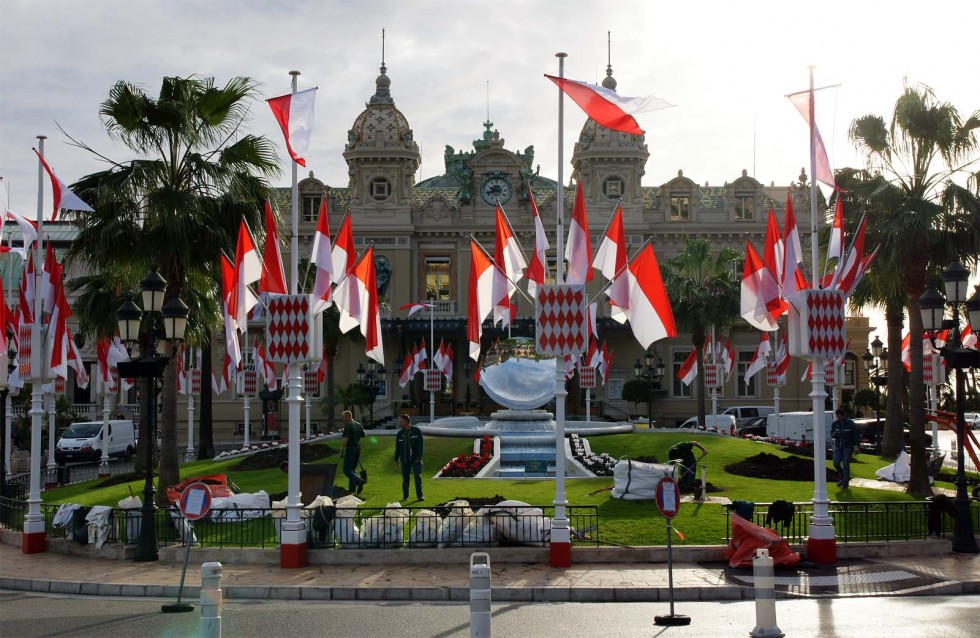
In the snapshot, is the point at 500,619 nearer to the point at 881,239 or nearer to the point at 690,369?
the point at 881,239

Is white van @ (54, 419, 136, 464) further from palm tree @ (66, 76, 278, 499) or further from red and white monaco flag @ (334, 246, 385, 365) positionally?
red and white monaco flag @ (334, 246, 385, 365)

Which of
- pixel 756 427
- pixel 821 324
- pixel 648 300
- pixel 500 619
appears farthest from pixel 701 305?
pixel 500 619

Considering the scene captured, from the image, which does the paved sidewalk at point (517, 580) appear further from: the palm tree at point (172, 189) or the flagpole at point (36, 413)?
the palm tree at point (172, 189)

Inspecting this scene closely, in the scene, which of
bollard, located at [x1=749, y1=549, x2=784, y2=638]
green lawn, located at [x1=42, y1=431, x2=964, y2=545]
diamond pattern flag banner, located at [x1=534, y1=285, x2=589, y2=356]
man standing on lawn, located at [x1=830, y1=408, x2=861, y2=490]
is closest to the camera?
bollard, located at [x1=749, y1=549, x2=784, y2=638]

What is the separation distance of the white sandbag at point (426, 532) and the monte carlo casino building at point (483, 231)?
3791cm

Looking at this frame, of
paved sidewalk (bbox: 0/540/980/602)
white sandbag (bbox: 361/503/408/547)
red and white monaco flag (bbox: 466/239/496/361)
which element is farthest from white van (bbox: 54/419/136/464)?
white sandbag (bbox: 361/503/408/547)

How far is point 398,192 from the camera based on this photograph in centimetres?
5656

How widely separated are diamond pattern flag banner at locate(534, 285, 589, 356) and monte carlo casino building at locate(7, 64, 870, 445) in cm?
3937

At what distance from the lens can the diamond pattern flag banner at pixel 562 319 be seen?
14930 millimetres

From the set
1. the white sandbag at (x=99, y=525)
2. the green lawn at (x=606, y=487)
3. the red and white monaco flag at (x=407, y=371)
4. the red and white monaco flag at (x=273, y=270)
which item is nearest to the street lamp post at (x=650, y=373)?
the red and white monaco flag at (x=407, y=371)

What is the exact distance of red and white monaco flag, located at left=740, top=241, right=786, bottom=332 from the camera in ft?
59.3

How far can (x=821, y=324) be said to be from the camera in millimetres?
15656

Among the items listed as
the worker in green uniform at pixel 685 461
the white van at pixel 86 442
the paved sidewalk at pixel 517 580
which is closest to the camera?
the paved sidewalk at pixel 517 580

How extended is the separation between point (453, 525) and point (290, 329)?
12.9ft
